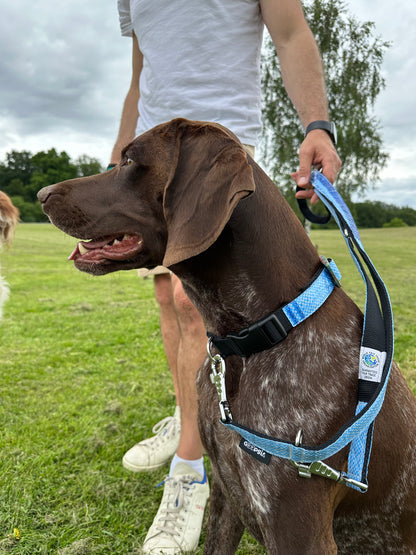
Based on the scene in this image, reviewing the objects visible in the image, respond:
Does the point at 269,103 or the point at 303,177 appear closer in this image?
the point at 303,177

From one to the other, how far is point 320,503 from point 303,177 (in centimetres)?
145

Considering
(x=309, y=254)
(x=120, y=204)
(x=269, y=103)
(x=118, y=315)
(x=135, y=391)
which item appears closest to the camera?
(x=309, y=254)

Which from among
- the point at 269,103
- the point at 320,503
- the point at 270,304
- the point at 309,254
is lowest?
the point at 320,503

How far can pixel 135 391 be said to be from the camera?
479 cm

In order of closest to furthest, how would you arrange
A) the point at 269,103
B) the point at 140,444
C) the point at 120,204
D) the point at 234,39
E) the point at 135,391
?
1. the point at 120,204
2. the point at 234,39
3. the point at 140,444
4. the point at 135,391
5. the point at 269,103

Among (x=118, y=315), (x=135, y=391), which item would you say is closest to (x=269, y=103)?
(x=118, y=315)

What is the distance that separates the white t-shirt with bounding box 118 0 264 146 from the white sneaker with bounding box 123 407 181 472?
226cm

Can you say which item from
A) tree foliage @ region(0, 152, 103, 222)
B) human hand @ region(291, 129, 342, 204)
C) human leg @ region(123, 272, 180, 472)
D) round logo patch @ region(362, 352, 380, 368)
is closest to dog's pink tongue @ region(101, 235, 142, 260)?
human hand @ region(291, 129, 342, 204)

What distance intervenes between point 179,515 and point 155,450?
0.70m

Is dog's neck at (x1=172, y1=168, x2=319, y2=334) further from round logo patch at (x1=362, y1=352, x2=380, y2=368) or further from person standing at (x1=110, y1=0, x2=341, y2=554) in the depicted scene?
person standing at (x1=110, y1=0, x2=341, y2=554)

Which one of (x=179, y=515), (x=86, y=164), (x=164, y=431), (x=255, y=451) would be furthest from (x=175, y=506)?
(x=86, y=164)

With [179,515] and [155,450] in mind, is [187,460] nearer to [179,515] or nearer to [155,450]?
[179,515]

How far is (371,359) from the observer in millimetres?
1644

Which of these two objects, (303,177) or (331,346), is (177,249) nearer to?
(331,346)
